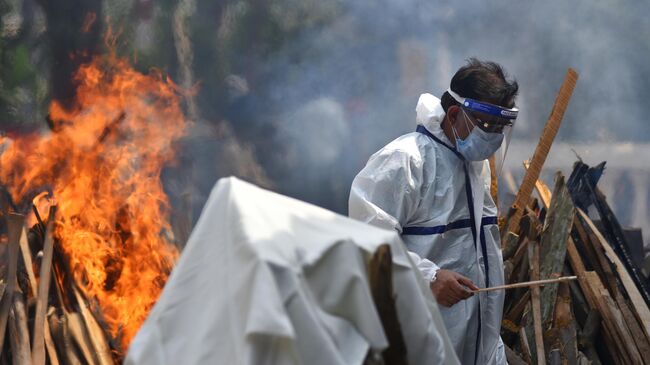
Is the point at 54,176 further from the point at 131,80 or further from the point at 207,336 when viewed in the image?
the point at 207,336

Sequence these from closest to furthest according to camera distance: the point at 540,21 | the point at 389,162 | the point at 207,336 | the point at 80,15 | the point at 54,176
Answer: the point at 207,336 < the point at 389,162 < the point at 54,176 < the point at 80,15 < the point at 540,21

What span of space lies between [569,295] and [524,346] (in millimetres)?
524

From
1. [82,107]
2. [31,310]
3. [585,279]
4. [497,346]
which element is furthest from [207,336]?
[82,107]

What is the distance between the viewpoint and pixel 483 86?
4223mm

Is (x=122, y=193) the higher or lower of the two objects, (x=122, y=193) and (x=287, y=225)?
the lower

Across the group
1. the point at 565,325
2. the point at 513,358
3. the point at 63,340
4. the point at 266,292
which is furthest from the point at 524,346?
the point at 266,292

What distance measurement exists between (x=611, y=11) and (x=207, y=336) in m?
8.83

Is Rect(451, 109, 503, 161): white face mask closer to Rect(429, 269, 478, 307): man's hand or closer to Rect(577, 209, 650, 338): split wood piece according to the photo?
Rect(429, 269, 478, 307): man's hand

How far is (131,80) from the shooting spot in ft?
29.3

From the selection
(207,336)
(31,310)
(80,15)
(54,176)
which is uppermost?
(80,15)

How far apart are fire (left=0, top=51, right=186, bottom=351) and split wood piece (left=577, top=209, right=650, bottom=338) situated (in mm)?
3106

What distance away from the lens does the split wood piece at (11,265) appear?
5429mm

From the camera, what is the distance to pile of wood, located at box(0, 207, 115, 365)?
17.8ft

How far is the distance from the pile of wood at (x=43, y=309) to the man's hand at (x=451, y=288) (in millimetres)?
2678
